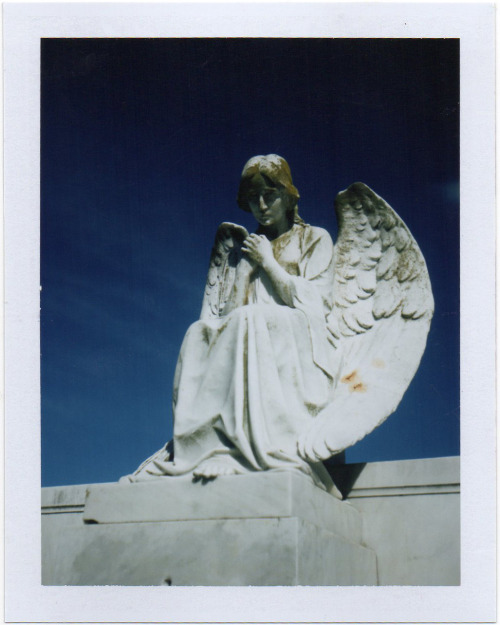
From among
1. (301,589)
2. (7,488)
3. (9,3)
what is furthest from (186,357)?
(9,3)

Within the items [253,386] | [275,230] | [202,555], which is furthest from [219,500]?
[275,230]

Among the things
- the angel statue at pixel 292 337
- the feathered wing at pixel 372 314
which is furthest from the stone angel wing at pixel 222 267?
the feathered wing at pixel 372 314

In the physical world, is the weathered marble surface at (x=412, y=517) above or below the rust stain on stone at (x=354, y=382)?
below

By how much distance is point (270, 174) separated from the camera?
6.87m

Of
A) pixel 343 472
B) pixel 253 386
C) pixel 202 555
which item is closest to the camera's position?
pixel 202 555

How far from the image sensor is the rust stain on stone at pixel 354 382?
6383 mm

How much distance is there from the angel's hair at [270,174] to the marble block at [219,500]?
7.39 ft

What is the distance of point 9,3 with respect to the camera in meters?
6.06

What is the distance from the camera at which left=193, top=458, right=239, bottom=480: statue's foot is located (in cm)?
563

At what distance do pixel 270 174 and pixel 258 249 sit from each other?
55 centimetres

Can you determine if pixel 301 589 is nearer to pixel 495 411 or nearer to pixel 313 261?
pixel 495 411

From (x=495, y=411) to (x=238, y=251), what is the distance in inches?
93.1

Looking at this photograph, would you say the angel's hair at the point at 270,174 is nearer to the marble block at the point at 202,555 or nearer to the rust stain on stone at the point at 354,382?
the rust stain on stone at the point at 354,382

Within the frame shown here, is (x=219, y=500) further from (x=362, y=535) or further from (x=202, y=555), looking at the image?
(x=362, y=535)
